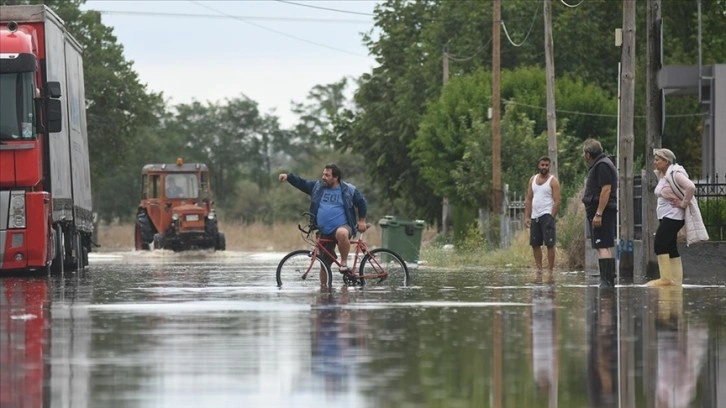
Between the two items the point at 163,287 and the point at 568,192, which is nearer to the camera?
the point at 163,287

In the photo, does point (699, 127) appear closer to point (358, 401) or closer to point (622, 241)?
point (622, 241)

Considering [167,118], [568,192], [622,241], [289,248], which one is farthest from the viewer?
[167,118]

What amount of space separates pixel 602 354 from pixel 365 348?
5.97 ft

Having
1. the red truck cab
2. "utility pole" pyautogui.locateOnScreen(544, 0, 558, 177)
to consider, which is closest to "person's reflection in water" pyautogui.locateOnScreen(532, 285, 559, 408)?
the red truck cab

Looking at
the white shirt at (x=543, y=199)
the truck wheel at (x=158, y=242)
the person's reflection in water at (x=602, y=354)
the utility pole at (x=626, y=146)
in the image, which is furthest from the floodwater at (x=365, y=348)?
the truck wheel at (x=158, y=242)

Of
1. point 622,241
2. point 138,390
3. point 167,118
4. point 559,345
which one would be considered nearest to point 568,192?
point 622,241

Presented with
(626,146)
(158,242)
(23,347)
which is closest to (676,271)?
(626,146)

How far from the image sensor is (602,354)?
13.6 m

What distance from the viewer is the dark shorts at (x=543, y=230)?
1099 inches

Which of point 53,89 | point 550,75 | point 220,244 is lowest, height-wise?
point 220,244

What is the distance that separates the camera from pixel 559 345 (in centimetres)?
1436

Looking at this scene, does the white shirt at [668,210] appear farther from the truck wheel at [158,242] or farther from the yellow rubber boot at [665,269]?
the truck wheel at [158,242]

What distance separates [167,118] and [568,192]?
9277 cm

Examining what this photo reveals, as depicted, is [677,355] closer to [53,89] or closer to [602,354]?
[602,354]
